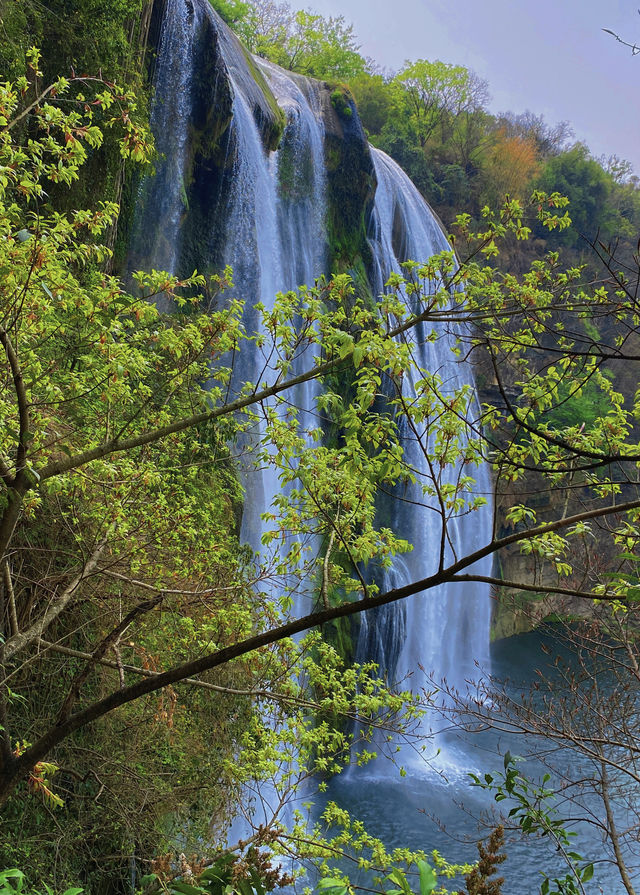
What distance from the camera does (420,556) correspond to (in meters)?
14.6

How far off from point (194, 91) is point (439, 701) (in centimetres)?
1322

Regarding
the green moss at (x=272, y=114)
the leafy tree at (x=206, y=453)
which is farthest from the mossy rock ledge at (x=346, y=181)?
the leafy tree at (x=206, y=453)

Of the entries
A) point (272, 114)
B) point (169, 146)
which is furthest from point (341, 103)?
point (169, 146)

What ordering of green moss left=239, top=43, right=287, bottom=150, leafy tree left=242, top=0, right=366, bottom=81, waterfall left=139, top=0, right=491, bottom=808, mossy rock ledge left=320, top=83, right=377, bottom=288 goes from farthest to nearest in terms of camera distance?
leafy tree left=242, top=0, right=366, bottom=81, mossy rock ledge left=320, top=83, right=377, bottom=288, green moss left=239, top=43, right=287, bottom=150, waterfall left=139, top=0, right=491, bottom=808

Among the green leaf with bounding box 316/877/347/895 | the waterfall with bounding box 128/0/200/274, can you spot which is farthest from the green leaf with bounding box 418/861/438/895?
the waterfall with bounding box 128/0/200/274

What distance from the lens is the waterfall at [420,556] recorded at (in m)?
12.6

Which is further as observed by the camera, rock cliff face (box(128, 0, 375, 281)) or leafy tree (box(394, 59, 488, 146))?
leafy tree (box(394, 59, 488, 146))

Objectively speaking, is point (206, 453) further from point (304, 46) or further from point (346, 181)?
point (304, 46)

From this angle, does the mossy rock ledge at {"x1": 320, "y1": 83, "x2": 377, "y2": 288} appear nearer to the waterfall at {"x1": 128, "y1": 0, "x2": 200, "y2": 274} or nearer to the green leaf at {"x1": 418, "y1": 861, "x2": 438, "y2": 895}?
the waterfall at {"x1": 128, "y1": 0, "x2": 200, "y2": 274}

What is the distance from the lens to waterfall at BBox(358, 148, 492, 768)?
1261 centimetres

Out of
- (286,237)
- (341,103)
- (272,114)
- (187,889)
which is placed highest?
(341,103)

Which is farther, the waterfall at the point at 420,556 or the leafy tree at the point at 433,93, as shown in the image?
the leafy tree at the point at 433,93

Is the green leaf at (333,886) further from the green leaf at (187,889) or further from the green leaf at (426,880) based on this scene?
the green leaf at (187,889)

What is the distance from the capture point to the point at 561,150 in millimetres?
30734
